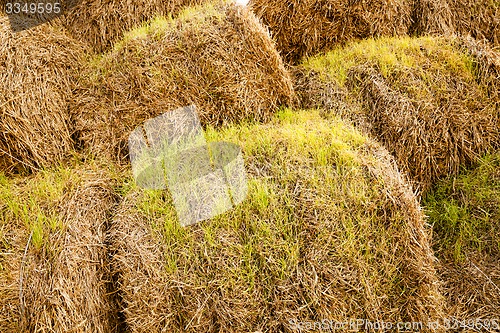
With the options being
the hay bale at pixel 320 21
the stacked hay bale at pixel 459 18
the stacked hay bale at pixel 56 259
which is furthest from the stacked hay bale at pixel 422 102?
the stacked hay bale at pixel 56 259

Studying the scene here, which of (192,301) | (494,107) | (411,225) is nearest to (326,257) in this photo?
(411,225)

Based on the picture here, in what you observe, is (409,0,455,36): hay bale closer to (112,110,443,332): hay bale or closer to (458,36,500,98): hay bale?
(458,36,500,98): hay bale

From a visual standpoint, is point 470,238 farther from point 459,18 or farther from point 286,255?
point 459,18

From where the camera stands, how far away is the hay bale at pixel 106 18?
97.1 inches

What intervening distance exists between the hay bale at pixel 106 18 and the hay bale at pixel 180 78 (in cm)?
24

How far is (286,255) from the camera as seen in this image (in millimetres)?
1647

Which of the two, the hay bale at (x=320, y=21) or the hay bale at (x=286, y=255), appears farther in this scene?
the hay bale at (x=320, y=21)

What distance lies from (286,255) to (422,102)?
3.47ft

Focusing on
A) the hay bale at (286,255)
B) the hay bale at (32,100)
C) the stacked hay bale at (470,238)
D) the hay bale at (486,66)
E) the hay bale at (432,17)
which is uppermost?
the hay bale at (32,100)

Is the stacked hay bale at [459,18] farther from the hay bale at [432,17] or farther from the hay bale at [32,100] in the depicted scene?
the hay bale at [32,100]

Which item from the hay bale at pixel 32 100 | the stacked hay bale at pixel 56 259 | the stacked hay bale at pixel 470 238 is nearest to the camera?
the stacked hay bale at pixel 56 259

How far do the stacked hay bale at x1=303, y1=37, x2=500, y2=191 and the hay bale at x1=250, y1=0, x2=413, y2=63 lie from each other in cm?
28

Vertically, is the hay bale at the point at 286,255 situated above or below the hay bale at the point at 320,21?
below

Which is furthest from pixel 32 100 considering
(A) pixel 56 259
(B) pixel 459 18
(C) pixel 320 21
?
(B) pixel 459 18
